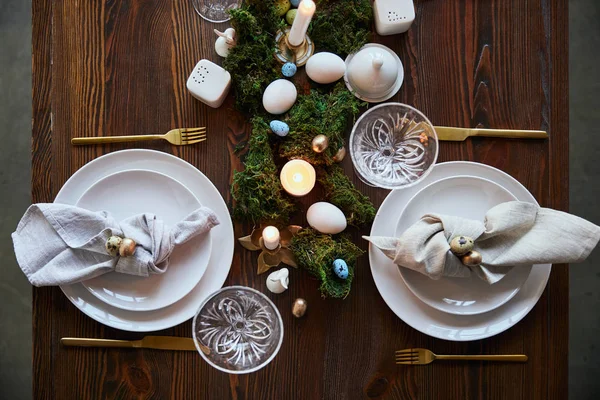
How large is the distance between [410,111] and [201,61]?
19.1 inches

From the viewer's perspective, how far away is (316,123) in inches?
39.8

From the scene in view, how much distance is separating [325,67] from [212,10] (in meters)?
0.32

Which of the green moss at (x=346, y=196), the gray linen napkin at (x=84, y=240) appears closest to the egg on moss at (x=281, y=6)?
the green moss at (x=346, y=196)

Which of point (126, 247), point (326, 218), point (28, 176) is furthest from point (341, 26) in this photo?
point (28, 176)

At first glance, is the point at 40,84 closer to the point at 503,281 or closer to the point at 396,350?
the point at 396,350

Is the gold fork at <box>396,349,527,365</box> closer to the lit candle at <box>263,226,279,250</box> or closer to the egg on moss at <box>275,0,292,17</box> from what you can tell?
the lit candle at <box>263,226,279,250</box>

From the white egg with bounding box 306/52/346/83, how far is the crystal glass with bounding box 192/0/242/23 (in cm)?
24

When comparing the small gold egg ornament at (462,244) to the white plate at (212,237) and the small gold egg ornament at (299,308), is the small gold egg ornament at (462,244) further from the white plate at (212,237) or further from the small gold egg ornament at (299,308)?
the white plate at (212,237)

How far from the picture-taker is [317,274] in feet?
3.30

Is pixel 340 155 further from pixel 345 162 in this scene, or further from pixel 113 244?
pixel 113 244

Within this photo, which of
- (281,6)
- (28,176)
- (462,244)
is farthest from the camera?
(28,176)

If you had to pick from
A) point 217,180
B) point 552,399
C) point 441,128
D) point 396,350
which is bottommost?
point 552,399

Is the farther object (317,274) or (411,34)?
(411,34)

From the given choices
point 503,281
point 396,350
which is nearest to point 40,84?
point 396,350
